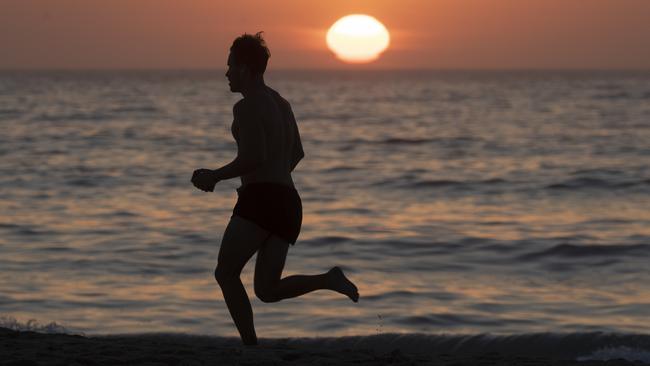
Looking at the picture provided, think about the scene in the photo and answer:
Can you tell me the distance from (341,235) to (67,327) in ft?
20.6

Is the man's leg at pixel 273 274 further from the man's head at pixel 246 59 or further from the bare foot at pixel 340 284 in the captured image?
the man's head at pixel 246 59

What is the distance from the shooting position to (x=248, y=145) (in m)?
5.48

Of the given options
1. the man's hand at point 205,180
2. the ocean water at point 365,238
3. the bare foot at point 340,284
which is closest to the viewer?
the man's hand at point 205,180

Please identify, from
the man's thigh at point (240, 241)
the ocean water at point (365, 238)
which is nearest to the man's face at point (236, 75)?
the man's thigh at point (240, 241)

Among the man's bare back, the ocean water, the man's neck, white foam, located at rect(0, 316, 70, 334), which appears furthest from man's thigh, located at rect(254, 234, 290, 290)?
white foam, located at rect(0, 316, 70, 334)

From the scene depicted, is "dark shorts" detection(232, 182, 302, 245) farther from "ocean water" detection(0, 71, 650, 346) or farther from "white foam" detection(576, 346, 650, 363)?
"ocean water" detection(0, 71, 650, 346)

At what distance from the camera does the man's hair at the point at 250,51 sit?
5605mm

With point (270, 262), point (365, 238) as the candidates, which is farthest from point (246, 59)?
point (365, 238)

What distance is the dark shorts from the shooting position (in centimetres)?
556

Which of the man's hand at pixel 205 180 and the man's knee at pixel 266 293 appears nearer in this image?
the man's hand at pixel 205 180

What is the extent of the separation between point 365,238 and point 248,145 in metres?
9.48

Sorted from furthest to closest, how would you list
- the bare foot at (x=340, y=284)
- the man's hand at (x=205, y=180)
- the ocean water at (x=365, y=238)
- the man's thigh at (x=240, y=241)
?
the ocean water at (x=365, y=238)
the bare foot at (x=340, y=284)
the man's thigh at (x=240, y=241)
the man's hand at (x=205, y=180)

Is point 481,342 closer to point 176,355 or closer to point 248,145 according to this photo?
point 176,355

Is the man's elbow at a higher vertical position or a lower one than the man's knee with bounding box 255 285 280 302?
higher
